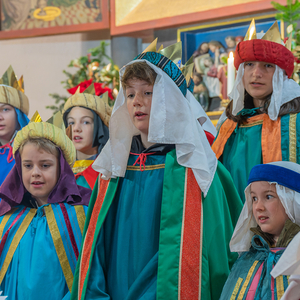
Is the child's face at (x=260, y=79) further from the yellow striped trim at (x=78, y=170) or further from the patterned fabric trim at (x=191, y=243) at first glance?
the yellow striped trim at (x=78, y=170)

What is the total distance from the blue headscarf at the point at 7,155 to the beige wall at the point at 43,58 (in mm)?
3190

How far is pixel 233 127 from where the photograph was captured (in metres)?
3.84

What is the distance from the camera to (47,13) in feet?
25.9

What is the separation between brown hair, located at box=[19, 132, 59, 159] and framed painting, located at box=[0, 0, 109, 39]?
448 cm

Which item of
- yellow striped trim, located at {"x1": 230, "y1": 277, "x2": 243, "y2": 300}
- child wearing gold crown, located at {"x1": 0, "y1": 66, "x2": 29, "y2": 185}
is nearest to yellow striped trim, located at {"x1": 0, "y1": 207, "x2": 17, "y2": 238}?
child wearing gold crown, located at {"x1": 0, "y1": 66, "x2": 29, "y2": 185}

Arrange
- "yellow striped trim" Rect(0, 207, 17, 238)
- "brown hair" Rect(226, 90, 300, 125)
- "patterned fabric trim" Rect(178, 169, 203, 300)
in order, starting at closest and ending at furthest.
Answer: "patterned fabric trim" Rect(178, 169, 203, 300), "yellow striped trim" Rect(0, 207, 17, 238), "brown hair" Rect(226, 90, 300, 125)

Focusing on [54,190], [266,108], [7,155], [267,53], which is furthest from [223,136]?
[7,155]

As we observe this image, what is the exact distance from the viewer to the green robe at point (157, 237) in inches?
100

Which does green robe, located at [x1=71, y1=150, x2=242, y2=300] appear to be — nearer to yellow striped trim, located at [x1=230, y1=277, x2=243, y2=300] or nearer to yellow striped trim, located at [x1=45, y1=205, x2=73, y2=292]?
yellow striped trim, located at [x1=230, y1=277, x2=243, y2=300]

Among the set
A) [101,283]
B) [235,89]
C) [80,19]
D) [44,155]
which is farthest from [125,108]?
[80,19]

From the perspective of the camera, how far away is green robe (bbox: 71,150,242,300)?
2.54 m

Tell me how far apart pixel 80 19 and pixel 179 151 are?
5516 millimetres

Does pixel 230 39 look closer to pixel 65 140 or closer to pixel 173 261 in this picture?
pixel 65 140

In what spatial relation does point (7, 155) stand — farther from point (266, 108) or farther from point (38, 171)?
point (266, 108)
